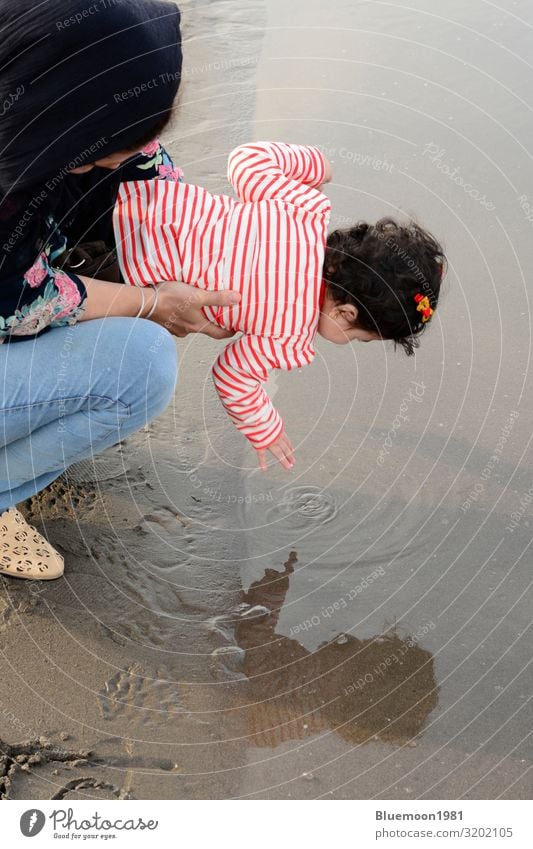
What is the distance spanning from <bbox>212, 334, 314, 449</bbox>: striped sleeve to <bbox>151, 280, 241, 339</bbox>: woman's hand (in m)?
0.12

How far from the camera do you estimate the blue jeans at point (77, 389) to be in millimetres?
2062

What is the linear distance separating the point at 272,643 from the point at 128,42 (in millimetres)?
1232

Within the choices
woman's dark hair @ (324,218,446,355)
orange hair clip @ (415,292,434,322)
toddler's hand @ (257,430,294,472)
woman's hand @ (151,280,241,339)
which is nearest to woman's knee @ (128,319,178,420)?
woman's hand @ (151,280,241,339)

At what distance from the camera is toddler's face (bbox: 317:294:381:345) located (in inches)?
95.3

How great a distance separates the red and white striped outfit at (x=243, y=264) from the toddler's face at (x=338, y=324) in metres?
0.03

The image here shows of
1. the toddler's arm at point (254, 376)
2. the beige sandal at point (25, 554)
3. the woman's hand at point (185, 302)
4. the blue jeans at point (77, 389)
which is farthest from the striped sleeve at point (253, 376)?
the beige sandal at point (25, 554)

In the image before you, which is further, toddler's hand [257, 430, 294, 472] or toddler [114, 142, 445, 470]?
toddler's hand [257, 430, 294, 472]

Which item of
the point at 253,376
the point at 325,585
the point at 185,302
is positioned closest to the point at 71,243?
the point at 185,302

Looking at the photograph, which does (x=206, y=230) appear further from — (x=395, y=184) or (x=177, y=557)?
(x=395, y=184)

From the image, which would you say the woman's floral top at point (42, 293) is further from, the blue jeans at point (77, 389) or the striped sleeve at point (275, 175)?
the striped sleeve at point (275, 175)

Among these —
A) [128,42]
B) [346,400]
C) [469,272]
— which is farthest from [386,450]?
[128,42]

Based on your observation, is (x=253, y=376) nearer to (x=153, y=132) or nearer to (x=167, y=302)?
(x=167, y=302)

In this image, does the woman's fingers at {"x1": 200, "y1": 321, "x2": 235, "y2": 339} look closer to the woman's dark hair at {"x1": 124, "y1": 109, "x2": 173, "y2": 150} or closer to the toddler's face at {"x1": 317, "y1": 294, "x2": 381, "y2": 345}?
the toddler's face at {"x1": 317, "y1": 294, "x2": 381, "y2": 345}

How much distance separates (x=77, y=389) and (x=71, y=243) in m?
0.39
